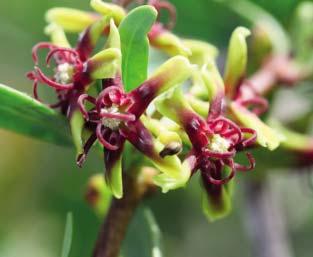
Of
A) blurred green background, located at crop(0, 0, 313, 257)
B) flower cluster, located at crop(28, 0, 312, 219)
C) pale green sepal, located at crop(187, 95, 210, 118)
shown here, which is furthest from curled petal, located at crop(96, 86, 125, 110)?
blurred green background, located at crop(0, 0, 313, 257)

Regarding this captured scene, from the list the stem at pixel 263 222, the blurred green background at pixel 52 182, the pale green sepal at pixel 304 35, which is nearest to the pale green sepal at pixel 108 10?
the blurred green background at pixel 52 182

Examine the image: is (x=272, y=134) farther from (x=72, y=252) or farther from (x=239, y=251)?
(x=239, y=251)

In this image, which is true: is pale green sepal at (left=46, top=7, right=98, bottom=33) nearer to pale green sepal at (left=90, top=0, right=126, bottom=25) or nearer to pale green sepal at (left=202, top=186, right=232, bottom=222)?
pale green sepal at (left=90, top=0, right=126, bottom=25)

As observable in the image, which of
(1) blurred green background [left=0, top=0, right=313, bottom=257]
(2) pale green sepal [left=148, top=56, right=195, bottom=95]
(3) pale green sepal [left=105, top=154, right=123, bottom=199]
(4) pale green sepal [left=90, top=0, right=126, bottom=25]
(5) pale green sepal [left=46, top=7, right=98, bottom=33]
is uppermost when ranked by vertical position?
(4) pale green sepal [left=90, top=0, right=126, bottom=25]

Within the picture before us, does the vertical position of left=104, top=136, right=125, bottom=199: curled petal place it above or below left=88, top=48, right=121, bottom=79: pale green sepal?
below

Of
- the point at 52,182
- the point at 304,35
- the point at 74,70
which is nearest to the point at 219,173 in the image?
the point at 74,70

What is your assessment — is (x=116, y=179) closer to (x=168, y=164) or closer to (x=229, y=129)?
(x=168, y=164)
